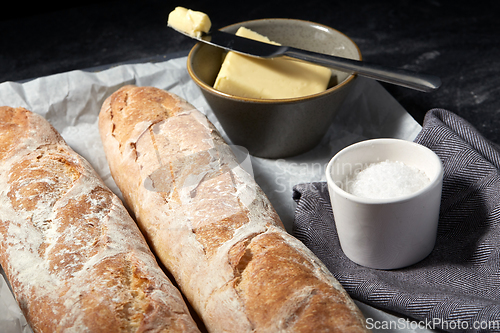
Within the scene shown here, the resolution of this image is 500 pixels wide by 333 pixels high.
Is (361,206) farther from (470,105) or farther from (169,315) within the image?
(470,105)

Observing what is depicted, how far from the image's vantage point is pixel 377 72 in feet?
4.66

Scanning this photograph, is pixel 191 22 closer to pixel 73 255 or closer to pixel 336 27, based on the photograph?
pixel 73 255

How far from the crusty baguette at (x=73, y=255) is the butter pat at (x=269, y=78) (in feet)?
1.77

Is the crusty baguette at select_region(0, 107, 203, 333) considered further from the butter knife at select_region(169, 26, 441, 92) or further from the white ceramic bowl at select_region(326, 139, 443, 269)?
the butter knife at select_region(169, 26, 441, 92)

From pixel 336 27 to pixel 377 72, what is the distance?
122 centimetres

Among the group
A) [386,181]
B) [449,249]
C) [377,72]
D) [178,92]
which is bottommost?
[449,249]

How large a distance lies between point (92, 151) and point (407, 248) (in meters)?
1.17

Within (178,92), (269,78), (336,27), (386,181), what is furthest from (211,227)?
(336,27)

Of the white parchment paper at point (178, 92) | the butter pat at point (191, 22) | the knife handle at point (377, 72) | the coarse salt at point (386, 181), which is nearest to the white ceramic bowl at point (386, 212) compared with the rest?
the coarse salt at point (386, 181)

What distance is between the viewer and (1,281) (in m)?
1.08

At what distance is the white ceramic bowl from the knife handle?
0.30m

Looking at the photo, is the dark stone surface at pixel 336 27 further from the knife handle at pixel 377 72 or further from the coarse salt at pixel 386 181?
the coarse salt at pixel 386 181

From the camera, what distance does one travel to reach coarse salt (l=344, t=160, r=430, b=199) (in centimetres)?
108

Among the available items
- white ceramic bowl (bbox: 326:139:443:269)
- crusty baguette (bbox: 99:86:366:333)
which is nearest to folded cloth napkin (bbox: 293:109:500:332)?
white ceramic bowl (bbox: 326:139:443:269)
